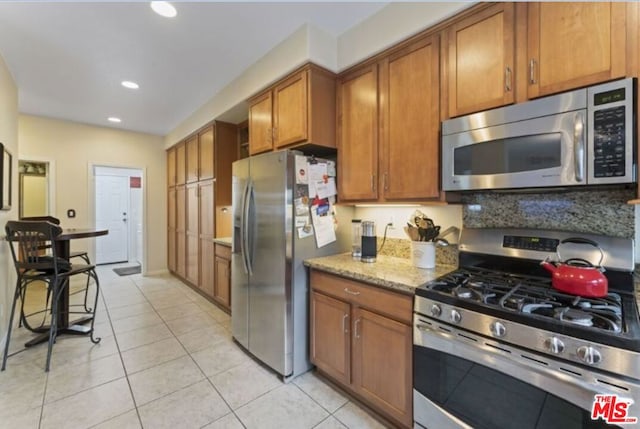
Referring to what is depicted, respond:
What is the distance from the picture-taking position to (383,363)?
5.25 ft

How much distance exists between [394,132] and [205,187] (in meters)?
2.90

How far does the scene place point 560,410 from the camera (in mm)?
991

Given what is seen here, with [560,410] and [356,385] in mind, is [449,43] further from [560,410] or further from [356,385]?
[356,385]

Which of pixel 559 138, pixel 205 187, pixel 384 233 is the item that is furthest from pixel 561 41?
pixel 205 187

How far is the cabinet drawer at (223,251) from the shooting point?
3.28m

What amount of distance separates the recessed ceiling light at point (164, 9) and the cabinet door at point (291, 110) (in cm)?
88

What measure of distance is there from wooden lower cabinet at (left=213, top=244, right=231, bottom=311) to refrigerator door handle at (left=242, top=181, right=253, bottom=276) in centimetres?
102

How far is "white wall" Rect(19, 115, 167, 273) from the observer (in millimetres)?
4262

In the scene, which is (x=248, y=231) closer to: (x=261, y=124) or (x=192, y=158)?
(x=261, y=124)

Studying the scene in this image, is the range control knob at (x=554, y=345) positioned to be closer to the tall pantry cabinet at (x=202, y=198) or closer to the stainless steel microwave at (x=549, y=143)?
the stainless steel microwave at (x=549, y=143)

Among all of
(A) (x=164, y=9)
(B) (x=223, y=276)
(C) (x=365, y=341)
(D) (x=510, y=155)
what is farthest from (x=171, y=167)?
(D) (x=510, y=155)

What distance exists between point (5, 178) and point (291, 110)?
9.25 ft

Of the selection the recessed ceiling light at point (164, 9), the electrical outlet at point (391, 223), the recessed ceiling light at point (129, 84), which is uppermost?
the recessed ceiling light at point (129, 84)

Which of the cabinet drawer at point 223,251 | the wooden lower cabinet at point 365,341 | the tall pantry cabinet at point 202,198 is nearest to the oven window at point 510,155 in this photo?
the wooden lower cabinet at point 365,341
